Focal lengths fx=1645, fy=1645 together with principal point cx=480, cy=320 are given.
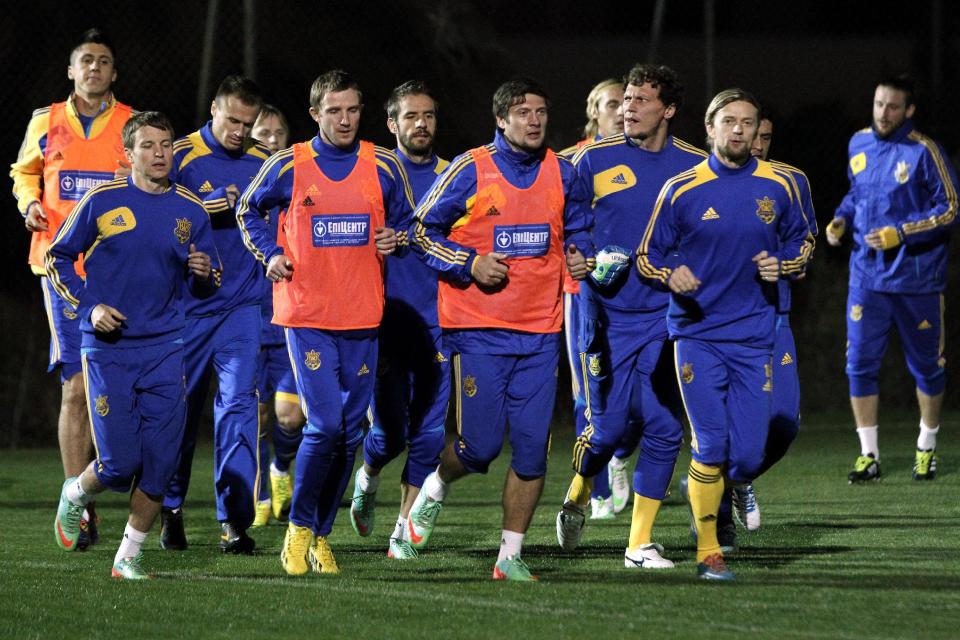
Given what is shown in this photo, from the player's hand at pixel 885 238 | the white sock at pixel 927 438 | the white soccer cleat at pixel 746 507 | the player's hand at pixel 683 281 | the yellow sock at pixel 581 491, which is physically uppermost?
the player's hand at pixel 683 281

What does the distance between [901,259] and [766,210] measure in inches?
158

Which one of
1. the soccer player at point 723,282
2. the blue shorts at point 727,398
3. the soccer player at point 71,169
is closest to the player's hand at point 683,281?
the soccer player at point 723,282

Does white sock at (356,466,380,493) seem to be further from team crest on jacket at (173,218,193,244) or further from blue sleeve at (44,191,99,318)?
blue sleeve at (44,191,99,318)

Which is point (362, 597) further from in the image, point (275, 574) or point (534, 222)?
point (534, 222)

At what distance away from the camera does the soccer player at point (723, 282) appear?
6.91 meters

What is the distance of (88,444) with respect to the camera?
8.49m

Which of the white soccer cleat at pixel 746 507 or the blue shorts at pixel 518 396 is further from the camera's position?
the white soccer cleat at pixel 746 507

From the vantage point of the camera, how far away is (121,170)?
7.94 meters

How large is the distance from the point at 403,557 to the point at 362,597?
1.29 metres

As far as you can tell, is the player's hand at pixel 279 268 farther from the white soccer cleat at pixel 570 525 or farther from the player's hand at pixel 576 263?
the white soccer cleat at pixel 570 525

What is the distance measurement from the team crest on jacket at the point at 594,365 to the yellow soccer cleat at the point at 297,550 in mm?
1520

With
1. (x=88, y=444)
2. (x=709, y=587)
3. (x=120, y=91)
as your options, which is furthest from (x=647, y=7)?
(x=709, y=587)

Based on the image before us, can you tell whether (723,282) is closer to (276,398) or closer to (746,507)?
(746,507)

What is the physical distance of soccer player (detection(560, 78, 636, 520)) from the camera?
328 inches
